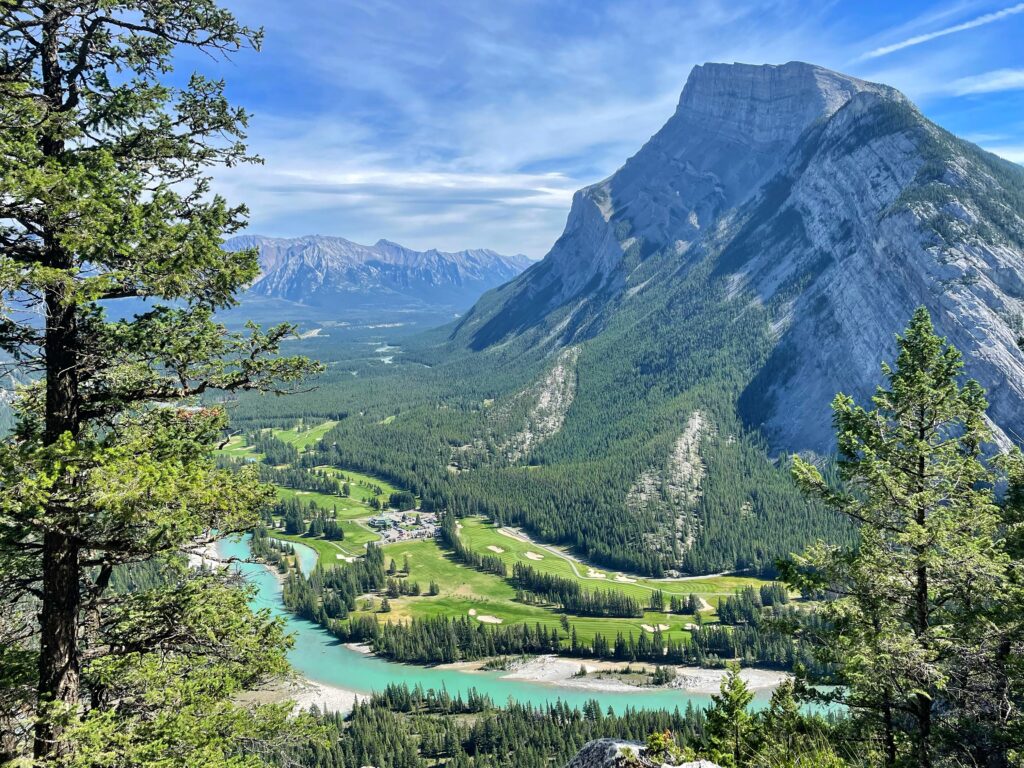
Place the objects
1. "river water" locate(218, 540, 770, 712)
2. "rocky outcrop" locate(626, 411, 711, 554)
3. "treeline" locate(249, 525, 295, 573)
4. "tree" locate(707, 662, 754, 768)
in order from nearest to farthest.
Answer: "tree" locate(707, 662, 754, 768) → "river water" locate(218, 540, 770, 712) → "treeline" locate(249, 525, 295, 573) → "rocky outcrop" locate(626, 411, 711, 554)

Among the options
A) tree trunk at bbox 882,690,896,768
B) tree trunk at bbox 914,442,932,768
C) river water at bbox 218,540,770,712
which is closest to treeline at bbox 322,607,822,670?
river water at bbox 218,540,770,712

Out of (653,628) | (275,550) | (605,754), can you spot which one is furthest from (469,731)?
(275,550)

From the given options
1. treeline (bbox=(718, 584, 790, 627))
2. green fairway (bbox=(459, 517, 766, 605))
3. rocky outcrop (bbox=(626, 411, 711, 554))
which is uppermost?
rocky outcrop (bbox=(626, 411, 711, 554))

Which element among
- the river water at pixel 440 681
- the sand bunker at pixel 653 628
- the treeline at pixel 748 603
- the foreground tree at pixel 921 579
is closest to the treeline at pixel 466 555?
the sand bunker at pixel 653 628

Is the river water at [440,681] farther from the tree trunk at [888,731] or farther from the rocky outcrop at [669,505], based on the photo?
the tree trunk at [888,731]

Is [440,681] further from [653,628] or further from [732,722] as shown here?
[732,722]

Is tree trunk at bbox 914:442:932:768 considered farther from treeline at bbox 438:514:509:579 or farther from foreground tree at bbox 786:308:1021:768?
treeline at bbox 438:514:509:579

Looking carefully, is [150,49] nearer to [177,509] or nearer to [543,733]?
[177,509]
